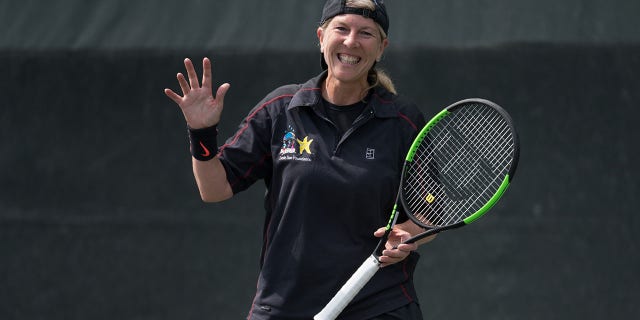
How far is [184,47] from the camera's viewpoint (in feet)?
12.3

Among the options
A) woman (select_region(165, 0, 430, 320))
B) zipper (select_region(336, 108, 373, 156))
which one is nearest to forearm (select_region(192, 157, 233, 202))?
woman (select_region(165, 0, 430, 320))

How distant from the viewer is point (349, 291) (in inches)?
92.7

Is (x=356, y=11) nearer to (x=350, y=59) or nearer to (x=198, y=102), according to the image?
(x=350, y=59)

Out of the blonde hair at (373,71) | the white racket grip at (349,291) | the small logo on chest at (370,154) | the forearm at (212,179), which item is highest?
the blonde hair at (373,71)

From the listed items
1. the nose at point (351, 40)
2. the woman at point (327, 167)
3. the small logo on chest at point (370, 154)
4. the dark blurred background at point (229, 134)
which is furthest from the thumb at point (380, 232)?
the dark blurred background at point (229, 134)

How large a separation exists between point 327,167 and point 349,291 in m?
0.31

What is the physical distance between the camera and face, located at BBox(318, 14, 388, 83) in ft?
8.17

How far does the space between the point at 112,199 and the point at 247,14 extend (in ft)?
2.85

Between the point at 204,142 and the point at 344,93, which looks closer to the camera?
the point at 204,142

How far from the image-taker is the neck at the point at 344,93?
8.38 feet

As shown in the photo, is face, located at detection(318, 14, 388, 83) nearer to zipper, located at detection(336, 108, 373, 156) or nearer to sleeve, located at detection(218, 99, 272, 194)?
zipper, located at detection(336, 108, 373, 156)

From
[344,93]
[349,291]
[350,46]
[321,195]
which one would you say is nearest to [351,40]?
[350,46]

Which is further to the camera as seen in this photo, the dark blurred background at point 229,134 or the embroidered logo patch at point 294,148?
the dark blurred background at point 229,134

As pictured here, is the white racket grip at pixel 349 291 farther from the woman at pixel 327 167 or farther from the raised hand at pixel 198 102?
the raised hand at pixel 198 102
